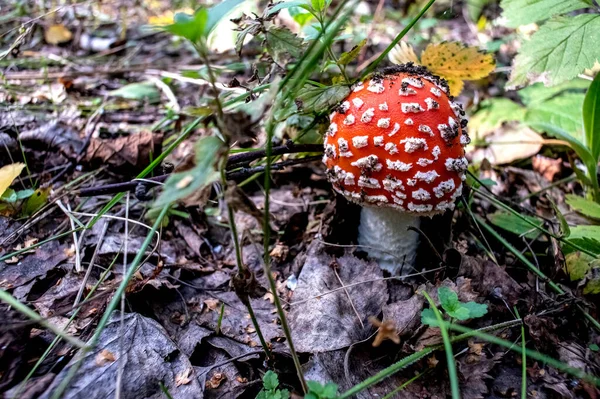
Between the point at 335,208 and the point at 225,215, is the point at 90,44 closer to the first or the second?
the point at 225,215

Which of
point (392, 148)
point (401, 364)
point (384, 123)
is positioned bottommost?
point (401, 364)

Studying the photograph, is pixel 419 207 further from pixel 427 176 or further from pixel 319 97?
pixel 319 97

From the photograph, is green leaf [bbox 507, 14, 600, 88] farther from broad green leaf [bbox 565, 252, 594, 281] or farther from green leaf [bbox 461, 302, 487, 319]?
green leaf [bbox 461, 302, 487, 319]

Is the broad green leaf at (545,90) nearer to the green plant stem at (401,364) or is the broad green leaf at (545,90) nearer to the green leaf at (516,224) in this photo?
the green leaf at (516,224)

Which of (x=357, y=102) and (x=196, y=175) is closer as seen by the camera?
(x=196, y=175)

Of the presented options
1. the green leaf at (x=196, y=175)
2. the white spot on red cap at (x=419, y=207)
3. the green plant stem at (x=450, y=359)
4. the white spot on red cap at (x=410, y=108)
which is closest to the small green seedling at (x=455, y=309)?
the green plant stem at (x=450, y=359)

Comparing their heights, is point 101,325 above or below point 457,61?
below

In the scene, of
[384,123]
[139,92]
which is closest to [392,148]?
[384,123]

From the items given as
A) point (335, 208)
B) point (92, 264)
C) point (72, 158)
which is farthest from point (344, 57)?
point (72, 158)
